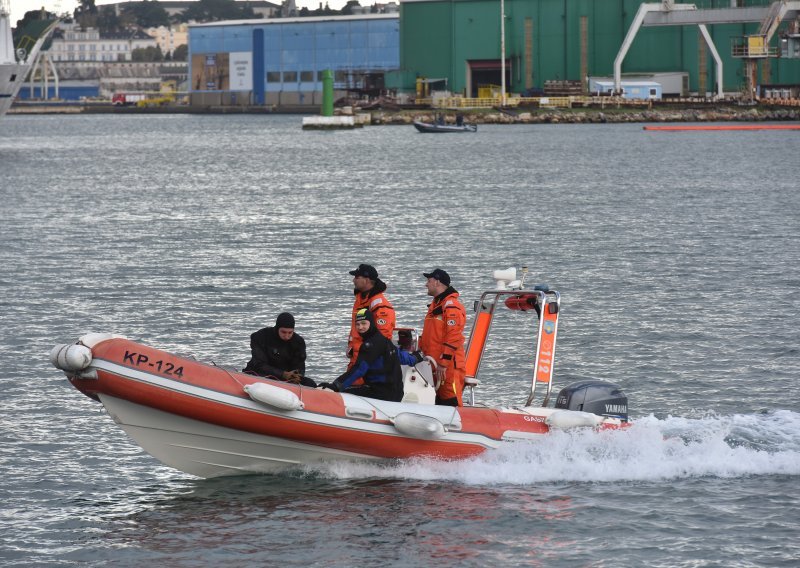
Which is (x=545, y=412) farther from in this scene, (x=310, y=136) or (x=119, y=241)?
(x=310, y=136)

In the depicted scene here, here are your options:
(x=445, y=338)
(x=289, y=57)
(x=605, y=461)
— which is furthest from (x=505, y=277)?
(x=289, y=57)

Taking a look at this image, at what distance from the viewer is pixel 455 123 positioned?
10888 cm

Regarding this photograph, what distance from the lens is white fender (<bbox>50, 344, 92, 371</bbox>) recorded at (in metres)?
11.2

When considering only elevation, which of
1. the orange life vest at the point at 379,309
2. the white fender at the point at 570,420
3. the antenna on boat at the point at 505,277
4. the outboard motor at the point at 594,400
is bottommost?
the white fender at the point at 570,420

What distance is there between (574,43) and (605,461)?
10054 centimetres

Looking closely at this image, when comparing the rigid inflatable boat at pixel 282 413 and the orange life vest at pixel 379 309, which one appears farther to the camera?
the orange life vest at pixel 379 309

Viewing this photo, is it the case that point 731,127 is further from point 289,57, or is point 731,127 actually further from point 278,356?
point 278,356

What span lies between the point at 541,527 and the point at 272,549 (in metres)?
2.38

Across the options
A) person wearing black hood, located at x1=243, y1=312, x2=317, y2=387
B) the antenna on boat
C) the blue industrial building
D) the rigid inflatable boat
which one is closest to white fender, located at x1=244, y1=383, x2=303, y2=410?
the rigid inflatable boat

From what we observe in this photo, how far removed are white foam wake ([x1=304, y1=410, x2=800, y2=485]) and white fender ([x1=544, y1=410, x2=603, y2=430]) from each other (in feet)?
0.33

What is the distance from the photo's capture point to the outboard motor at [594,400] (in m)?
12.5

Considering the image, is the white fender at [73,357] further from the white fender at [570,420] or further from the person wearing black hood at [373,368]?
the white fender at [570,420]

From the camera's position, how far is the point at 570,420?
1212 cm

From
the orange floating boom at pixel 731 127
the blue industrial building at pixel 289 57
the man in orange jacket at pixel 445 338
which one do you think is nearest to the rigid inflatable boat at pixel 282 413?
the man in orange jacket at pixel 445 338
